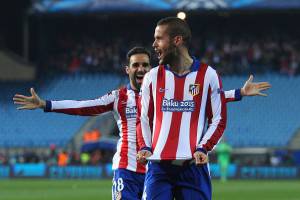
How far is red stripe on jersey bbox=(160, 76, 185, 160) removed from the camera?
7.59 metres

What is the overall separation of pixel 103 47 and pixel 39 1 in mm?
4478

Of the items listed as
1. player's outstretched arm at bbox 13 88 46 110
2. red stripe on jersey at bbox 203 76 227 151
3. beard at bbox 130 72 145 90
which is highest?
beard at bbox 130 72 145 90

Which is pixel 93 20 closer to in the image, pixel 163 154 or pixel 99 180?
pixel 99 180

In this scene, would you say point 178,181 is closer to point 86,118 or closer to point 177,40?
point 177,40

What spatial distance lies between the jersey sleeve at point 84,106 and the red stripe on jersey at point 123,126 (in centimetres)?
8

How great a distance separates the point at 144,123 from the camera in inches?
303

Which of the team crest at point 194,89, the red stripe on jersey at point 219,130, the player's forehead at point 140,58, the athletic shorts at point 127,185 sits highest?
the player's forehead at point 140,58

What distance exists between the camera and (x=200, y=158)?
24.5ft

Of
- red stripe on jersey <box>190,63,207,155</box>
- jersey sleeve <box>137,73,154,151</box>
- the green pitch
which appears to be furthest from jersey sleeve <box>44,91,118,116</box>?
the green pitch

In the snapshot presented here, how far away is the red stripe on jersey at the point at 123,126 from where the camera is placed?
9844 mm

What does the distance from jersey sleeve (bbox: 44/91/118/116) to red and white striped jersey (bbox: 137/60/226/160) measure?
1578 millimetres

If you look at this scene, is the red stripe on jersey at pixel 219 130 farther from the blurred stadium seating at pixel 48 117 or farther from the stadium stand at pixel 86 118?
the blurred stadium seating at pixel 48 117

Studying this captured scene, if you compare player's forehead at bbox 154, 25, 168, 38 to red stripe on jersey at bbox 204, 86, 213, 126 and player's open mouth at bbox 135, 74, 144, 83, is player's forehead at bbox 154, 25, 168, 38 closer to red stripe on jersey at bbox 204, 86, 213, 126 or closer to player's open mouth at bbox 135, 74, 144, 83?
red stripe on jersey at bbox 204, 86, 213, 126

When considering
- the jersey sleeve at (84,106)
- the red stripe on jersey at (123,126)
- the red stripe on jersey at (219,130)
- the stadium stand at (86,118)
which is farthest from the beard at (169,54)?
the stadium stand at (86,118)
